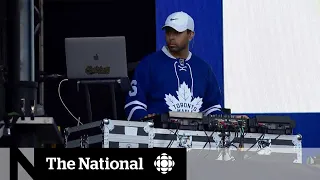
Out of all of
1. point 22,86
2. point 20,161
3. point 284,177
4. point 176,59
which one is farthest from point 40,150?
point 176,59

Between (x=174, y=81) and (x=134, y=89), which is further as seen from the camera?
(x=174, y=81)

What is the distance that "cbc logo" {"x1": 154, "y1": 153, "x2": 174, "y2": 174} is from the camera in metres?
3.44

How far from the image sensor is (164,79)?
6.30m

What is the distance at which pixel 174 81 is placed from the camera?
6.34m

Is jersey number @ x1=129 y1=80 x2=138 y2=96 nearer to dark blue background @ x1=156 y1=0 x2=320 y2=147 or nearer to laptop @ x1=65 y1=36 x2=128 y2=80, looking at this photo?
laptop @ x1=65 y1=36 x2=128 y2=80

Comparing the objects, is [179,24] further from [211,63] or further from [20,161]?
[20,161]

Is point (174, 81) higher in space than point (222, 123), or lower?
higher

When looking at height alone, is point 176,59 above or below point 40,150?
above

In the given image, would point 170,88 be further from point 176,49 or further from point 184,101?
point 176,49

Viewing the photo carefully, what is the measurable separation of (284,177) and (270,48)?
3.21 meters

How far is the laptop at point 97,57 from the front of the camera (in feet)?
20.4

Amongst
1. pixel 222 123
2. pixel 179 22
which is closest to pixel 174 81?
pixel 179 22

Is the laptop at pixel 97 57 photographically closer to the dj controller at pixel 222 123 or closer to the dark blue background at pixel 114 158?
the dj controller at pixel 222 123

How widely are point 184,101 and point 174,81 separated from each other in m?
0.18
